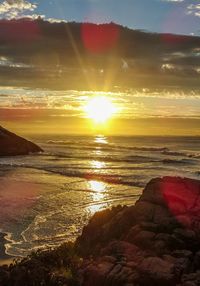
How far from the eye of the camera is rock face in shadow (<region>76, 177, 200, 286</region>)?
11.9 metres

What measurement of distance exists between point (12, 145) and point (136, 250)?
7144 cm

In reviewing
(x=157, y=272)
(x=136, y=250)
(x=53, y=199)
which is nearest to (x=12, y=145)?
(x=53, y=199)

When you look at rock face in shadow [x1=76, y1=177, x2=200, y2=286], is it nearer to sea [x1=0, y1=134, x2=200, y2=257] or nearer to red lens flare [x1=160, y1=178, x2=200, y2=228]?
red lens flare [x1=160, y1=178, x2=200, y2=228]

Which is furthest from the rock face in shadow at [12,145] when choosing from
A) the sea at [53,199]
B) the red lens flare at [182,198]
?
the red lens flare at [182,198]

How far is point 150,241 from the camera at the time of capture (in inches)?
548

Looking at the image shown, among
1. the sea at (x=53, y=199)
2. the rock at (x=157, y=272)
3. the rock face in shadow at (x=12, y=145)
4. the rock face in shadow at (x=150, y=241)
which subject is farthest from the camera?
the rock face in shadow at (x=12, y=145)

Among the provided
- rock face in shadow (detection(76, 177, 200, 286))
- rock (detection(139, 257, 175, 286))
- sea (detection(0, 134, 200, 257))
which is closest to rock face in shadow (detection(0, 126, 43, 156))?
sea (detection(0, 134, 200, 257))

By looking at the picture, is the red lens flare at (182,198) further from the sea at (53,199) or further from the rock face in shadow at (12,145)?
the rock face in shadow at (12,145)

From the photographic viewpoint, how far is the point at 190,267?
12375mm

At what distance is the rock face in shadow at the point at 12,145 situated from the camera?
80.9 metres

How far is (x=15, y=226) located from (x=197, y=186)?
10071 mm

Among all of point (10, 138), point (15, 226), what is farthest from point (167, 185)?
point (10, 138)

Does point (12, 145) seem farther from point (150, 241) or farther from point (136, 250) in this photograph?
point (136, 250)

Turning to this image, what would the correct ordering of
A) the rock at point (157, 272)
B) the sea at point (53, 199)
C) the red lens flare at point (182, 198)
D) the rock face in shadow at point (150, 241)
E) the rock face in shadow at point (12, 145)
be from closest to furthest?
the rock at point (157, 272), the rock face in shadow at point (150, 241), the red lens flare at point (182, 198), the sea at point (53, 199), the rock face in shadow at point (12, 145)
